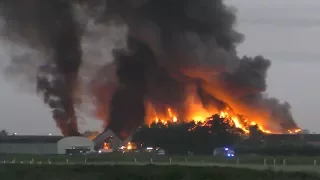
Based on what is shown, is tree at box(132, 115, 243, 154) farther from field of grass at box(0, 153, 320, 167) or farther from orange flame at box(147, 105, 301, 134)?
field of grass at box(0, 153, 320, 167)

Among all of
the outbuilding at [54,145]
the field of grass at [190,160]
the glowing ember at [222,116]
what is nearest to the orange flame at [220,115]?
the glowing ember at [222,116]

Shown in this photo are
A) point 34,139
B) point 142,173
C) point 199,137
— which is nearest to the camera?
point 142,173

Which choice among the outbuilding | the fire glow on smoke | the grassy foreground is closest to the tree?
the fire glow on smoke

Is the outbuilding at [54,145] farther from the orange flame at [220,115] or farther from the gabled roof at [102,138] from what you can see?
the orange flame at [220,115]

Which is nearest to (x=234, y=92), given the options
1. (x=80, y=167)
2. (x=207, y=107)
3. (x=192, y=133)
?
(x=207, y=107)

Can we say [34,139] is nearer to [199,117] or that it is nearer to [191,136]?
[191,136]

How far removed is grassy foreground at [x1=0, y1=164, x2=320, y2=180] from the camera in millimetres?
41947

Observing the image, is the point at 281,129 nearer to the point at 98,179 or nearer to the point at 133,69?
the point at 133,69

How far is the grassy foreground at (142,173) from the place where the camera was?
4195 cm

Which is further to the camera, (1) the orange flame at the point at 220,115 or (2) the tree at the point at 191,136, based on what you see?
(1) the orange flame at the point at 220,115

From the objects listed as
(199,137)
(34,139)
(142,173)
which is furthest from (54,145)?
(142,173)

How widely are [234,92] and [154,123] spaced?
14.3 m

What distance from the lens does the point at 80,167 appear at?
4959 cm

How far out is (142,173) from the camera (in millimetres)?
44781
